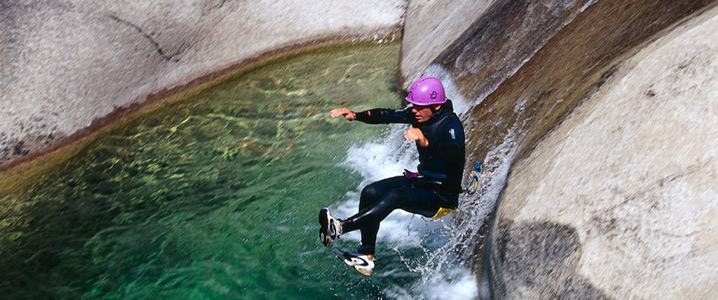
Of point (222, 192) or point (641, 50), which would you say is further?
point (222, 192)

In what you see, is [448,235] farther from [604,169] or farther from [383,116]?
[604,169]

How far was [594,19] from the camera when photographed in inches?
284

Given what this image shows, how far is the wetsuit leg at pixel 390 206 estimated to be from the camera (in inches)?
237

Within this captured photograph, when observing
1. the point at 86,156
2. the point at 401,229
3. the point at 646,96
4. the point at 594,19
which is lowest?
the point at 401,229

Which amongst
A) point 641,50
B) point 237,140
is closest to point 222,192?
point 237,140

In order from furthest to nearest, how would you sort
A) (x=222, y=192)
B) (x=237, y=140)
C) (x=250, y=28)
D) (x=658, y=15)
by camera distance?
(x=250, y=28) → (x=237, y=140) → (x=222, y=192) → (x=658, y=15)

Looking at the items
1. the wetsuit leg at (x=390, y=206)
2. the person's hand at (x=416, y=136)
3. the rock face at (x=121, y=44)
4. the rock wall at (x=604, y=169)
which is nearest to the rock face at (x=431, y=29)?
the rock face at (x=121, y=44)

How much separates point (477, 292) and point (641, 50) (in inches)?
96.6

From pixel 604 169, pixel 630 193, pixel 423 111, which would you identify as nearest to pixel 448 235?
pixel 423 111

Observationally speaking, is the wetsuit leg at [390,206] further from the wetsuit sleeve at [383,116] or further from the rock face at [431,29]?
the rock face at [431,29]

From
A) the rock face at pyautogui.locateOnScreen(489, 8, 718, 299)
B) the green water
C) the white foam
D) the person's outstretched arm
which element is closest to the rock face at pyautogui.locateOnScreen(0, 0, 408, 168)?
the green water

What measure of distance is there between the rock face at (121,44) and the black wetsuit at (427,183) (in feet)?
17.9

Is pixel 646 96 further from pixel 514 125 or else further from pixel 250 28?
pixel 250 28

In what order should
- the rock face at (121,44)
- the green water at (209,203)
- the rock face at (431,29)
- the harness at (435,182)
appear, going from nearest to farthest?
the harness at (435,182)
the green water at (209,203)
the rock face at (431,29)
the rock face at (121,44)
